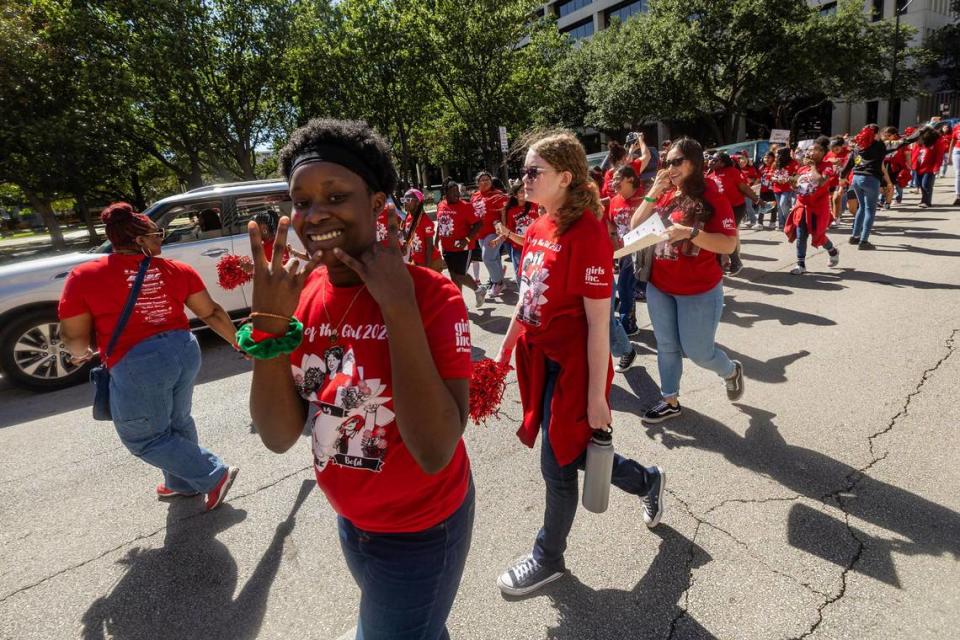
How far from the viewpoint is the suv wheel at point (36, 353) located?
202 inches

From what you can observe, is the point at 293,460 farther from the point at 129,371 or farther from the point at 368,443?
the point at 368,443

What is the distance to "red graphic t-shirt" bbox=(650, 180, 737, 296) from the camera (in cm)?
312

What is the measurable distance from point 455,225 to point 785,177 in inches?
283

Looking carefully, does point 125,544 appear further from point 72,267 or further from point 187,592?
point 72,267

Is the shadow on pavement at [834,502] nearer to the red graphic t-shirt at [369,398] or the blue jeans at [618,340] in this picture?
the blue jeans at [618,340]

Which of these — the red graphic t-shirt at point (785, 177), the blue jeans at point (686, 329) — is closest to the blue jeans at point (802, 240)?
the red graphic t-shirt at point (785, 177)

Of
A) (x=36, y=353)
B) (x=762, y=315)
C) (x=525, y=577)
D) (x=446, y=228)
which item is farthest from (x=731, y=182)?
(x=36, y=353)

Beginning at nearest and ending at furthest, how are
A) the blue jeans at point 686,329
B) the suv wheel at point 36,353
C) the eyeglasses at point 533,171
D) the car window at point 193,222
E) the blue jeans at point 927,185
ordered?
the eyeglasses at point 533,171, the blue jeans at point 686,329, the suv wheel at point 36,353, the car window at point 193,222, the blue jeans at point 927,185

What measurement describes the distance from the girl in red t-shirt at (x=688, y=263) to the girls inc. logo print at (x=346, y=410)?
224 cm

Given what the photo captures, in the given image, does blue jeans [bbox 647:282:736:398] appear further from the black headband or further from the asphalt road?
the black headband

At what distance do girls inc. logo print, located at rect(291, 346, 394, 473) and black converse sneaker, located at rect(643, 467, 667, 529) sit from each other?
1704mm

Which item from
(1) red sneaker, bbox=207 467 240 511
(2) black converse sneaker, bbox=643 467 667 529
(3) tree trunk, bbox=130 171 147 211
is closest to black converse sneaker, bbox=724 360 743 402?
(2) black converse sneaker, bbox=643 467 667 529

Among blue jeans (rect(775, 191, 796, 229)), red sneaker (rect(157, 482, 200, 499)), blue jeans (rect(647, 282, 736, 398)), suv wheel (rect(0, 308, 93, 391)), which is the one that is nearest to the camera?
red sneaker (rect(157, 482, 200, 499))

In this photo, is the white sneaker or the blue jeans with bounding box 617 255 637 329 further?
the white sneaker
